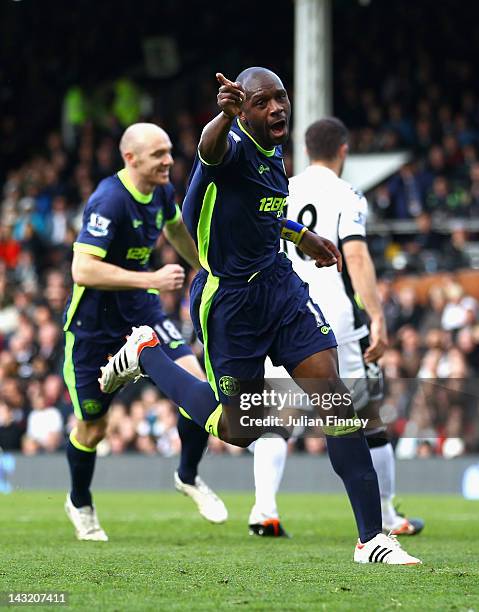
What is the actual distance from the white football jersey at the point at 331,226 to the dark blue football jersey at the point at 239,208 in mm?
1528

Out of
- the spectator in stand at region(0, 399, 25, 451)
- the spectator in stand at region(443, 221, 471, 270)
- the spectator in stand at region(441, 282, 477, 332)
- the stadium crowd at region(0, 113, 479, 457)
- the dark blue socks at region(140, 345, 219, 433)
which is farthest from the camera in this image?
the spectator in stand at region(443, 221, 471, 270)

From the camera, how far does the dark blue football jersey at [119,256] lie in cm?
812

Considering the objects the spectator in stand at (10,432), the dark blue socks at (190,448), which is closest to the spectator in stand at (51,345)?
the spectator in stand at (10,432)

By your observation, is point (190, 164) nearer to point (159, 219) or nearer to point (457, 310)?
point (457, 310)

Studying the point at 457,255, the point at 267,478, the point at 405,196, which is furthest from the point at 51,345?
the point at 267,478

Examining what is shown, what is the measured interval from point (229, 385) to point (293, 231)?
2.72ft

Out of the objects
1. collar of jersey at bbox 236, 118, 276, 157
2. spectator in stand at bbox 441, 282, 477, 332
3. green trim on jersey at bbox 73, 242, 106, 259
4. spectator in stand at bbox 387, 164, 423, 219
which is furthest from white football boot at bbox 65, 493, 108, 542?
spectator in stand at bbox 387, 164, 423, 219

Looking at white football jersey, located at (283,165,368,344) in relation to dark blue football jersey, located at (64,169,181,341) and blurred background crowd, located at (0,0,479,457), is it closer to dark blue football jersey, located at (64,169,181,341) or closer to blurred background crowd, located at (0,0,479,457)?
dark blue football jersey, located at (64,169,181,341)

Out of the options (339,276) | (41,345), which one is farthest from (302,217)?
(41,345)

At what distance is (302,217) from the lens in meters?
8.09

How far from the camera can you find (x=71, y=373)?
8.29 metres

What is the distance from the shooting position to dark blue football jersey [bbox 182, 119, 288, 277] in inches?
245

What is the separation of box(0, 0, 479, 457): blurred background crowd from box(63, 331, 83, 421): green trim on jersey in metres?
4.35

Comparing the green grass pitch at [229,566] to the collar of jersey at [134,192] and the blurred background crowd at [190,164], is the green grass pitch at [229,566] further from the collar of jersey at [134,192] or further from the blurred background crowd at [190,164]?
the blurred background crowd at [190,164]
